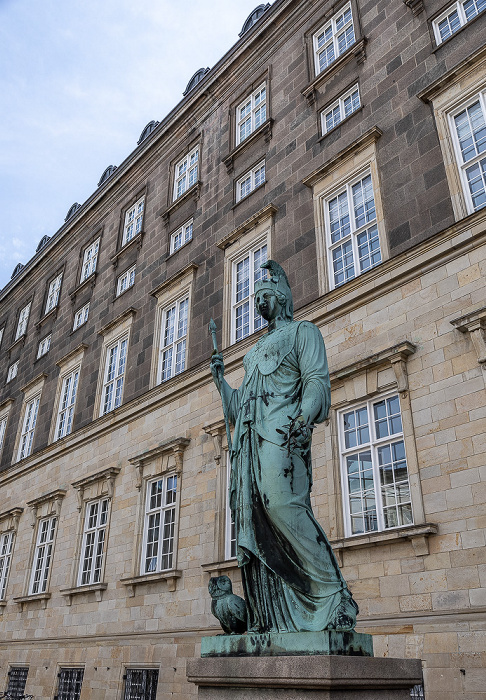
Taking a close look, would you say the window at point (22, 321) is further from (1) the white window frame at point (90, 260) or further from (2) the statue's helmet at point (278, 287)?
(2) the statue's helmet at point (278, 287)

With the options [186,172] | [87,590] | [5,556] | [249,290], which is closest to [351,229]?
[249,290]

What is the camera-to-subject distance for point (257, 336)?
14.6 m

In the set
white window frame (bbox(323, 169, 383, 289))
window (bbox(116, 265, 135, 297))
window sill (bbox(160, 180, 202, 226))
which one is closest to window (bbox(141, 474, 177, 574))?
white window frame (bbox(323, 169, 383, 289))

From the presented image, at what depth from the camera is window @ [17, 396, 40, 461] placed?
80.5 ft

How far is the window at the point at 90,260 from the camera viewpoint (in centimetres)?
2498

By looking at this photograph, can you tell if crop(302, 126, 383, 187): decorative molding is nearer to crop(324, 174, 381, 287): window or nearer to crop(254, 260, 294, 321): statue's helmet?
crop(324, 174, 381, 287): window

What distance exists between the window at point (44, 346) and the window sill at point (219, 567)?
14.9m

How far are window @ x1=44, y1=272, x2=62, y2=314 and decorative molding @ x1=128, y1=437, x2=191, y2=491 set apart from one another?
1215 cm

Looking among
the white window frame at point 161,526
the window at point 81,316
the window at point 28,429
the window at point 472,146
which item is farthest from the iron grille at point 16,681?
the window at point 472,146

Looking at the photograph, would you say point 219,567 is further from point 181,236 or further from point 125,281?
point 125,281

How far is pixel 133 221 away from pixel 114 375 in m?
6.25

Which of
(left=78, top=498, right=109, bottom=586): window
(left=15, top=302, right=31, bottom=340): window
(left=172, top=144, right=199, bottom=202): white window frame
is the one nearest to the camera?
(left=78, top=498, right=109, bottom=586): window

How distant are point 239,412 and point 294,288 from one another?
384 inches

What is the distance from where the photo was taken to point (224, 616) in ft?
14.8
